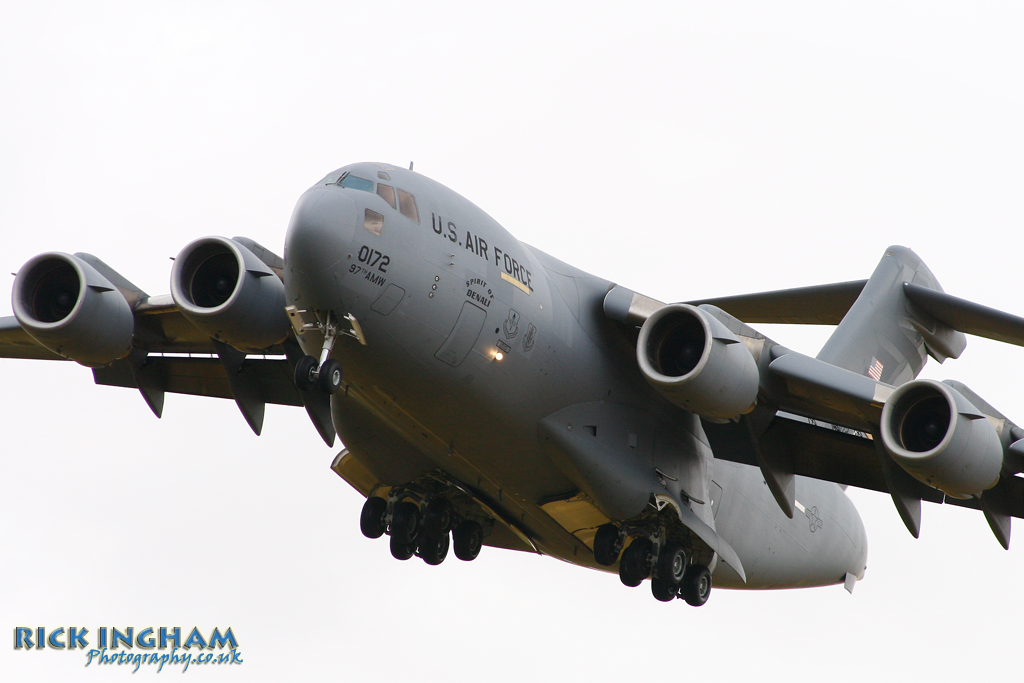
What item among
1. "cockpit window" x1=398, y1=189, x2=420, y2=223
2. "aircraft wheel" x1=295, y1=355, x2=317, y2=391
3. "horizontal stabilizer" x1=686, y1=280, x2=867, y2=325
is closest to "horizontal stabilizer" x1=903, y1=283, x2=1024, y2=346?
"horizontal stabilizer" x1=686, y1=280, x2=867, y2=325

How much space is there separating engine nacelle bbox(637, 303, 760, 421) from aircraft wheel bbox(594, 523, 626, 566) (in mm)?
2476

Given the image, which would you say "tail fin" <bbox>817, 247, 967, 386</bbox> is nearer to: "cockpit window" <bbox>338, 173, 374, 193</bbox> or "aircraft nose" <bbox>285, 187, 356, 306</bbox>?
"cockpit window" <bbox>338, 173, 374, 193</bbox>

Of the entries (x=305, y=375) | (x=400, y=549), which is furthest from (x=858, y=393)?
(x=400, y=549)

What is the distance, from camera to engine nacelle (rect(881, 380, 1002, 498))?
Result: 30.9ft

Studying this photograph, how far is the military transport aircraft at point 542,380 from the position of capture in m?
9.53

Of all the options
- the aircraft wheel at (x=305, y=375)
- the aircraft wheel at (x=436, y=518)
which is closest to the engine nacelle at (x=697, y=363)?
the aircraft wheel at (x=305, y=375)

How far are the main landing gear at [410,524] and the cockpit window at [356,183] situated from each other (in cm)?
432

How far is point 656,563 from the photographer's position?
12.0 meters

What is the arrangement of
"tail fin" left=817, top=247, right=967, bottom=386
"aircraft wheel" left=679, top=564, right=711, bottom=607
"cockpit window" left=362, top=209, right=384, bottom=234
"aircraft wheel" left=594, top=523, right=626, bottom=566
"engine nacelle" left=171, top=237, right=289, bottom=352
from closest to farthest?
"cockpit window" left=362, top=209, right=384, bottom=234, "engine nacelle" left=171, top=237, right=289, bottom=352, "aircraft wheel" left=594, top=523, right=626, bottom=566, "aircraft wheel" left=679, top=564, right=711, bottom=607, "tail fin" left=817, top=247, right=967, bottom=386

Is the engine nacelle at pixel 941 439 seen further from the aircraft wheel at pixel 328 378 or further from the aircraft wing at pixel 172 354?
the aircraft wing at pixel 172 354

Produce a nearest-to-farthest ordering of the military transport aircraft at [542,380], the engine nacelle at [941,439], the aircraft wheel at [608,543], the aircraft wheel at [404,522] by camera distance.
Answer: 1. the engine nacelle at [941,439]
2. the military transport aircraft at [542,380]
3. the aircraft wheel at [608,543]
4. the aircraft wheel at [404,522]

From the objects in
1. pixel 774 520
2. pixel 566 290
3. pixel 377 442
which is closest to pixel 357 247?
pixel 566 290

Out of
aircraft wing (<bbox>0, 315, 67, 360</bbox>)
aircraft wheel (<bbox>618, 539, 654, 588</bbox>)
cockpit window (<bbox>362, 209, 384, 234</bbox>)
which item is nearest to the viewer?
cockpit window (<bbox>362, 209, 384, 234</bbox>)

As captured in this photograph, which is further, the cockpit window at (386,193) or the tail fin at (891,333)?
the tail fin at (891,333)
